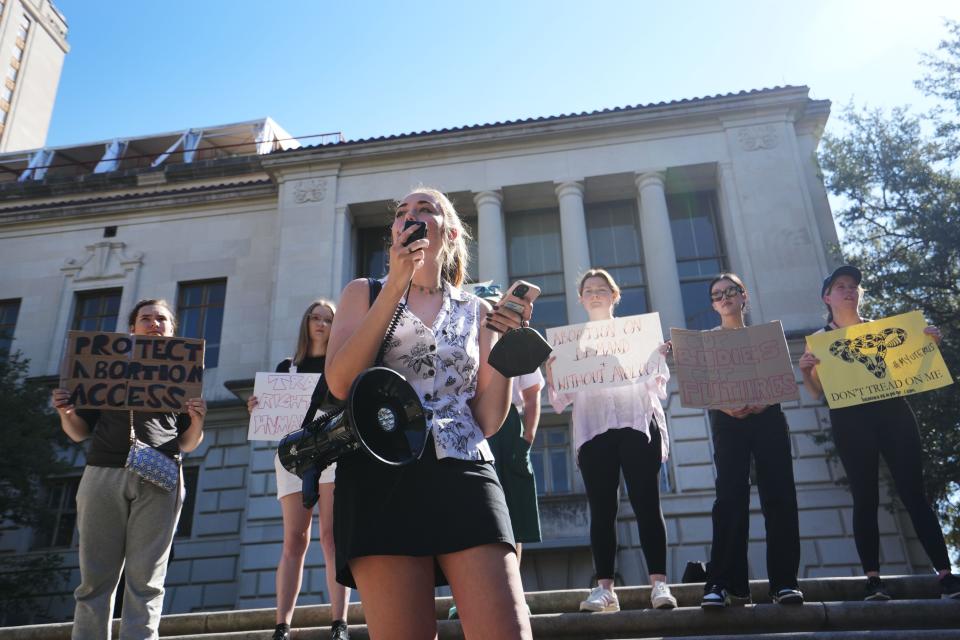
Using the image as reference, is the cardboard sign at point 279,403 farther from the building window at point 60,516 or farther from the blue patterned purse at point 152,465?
the building window at point 60,516

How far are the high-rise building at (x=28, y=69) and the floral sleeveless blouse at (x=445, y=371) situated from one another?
75.4 meters

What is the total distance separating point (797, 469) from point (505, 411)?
14.0 meters

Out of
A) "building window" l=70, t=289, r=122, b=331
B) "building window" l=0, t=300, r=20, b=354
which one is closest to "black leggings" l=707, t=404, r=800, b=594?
"building window" l=70, t=289, r=122, b=331

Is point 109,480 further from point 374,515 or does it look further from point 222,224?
point 222,224

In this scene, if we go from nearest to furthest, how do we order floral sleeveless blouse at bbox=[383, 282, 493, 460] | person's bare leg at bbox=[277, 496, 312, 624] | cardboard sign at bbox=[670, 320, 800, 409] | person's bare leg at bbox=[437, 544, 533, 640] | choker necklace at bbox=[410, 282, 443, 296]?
1. person's bare leg at bbox=[437, 544, 533, 640]
2. floral sleeveless blouse at bbox=[383, 282, 493, 460]
3. choker necklace at bbox=[410, 282, 443, 296]
4. person's bare leg at bbox=[277, 496, 312, 624]
5. cardboard sign at bbox=[670, 320, 800, 409]

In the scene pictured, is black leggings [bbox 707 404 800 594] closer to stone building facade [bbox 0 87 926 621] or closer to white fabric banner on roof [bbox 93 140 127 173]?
stone building facade [bbox 0 87 926 621]

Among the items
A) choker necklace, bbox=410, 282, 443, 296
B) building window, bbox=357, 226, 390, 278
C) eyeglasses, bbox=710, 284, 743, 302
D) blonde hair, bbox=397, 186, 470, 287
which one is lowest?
choker necklace, bbox=410, 282, 443, 296

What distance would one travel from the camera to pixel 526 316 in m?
2.28

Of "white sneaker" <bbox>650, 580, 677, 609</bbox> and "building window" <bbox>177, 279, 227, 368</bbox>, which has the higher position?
"building window" <bbox>177, 279, 227, 368</bbox>

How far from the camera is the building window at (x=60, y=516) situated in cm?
1759

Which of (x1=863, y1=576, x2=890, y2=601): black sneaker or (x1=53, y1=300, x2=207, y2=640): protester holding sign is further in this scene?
(x1=863, y1=576, x2=890, y2=601): black sneaker

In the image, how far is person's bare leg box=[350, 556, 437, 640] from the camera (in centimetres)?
184

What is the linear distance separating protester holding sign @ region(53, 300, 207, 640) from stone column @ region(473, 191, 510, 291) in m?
13.8

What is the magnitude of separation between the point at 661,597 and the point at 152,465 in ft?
11.5
